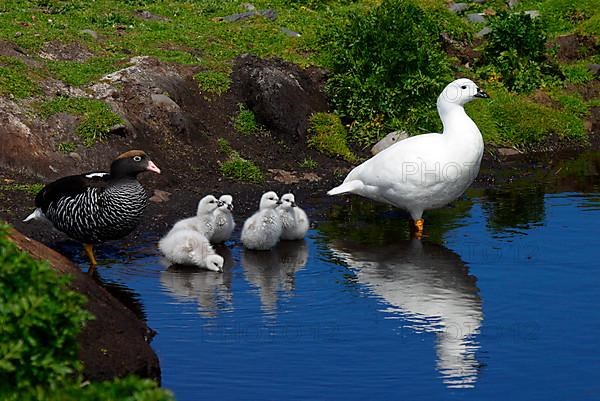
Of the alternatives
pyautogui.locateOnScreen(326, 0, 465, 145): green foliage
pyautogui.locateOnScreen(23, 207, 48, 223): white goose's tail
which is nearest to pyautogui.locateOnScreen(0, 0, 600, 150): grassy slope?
pyautogui.locateOnScreen(326, 0, 465, 145): green foliage

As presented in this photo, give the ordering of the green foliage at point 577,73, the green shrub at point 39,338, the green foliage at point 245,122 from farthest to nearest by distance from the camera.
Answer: the green foliage at point 577,73 < the green foliage at point 245,122 < the green shrub at point 39,338

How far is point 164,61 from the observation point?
56.6 ft

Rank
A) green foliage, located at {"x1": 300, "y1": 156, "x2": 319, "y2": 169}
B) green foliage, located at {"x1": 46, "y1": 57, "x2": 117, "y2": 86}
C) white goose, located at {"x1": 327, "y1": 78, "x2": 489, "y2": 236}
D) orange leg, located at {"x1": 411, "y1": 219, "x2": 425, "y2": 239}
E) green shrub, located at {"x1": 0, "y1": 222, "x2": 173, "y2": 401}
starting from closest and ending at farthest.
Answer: green shrub, located at {"x1": 0, "y1": 222, "x2": 173, "y2": 401} → white goose, located at {"x1": 327, "y1": 78, "x2": 489, "y2": 236} → orange leg, located at {"x1": 411, "y1": 219, "x2": 425, "y2": 239} → green foliage, located at {"x1": 300, "y1": 156, "x2": 319, "y2": 169} → green foliage, located at {"x1": 46, "y1": 57, "x2": 117, "y2": 86}

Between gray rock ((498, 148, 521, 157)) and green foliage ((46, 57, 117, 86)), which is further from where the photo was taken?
gray rock ((498, 148, 521, 157))

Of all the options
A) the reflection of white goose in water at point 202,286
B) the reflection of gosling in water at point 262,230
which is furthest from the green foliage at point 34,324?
the reflection of gosling in water at point 262,230

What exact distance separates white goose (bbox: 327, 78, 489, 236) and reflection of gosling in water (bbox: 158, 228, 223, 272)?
244 centimetres

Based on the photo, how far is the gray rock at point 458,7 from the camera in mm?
23745

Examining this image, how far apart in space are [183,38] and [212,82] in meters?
2.42

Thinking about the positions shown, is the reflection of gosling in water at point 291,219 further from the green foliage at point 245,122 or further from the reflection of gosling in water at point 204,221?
the green foliage at point 245,122

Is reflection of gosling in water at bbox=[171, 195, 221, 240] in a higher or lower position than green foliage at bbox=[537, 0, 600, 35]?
lower

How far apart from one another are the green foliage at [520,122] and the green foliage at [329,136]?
8.45 feet

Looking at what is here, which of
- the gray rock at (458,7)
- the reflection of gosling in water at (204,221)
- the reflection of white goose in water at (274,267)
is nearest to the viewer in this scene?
the reflection of white goose in water at (274,267)

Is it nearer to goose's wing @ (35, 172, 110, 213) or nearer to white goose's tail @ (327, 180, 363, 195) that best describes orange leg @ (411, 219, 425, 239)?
white goose's tail @ (327, 180, 363, 195)

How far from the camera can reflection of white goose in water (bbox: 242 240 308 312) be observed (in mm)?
10719
